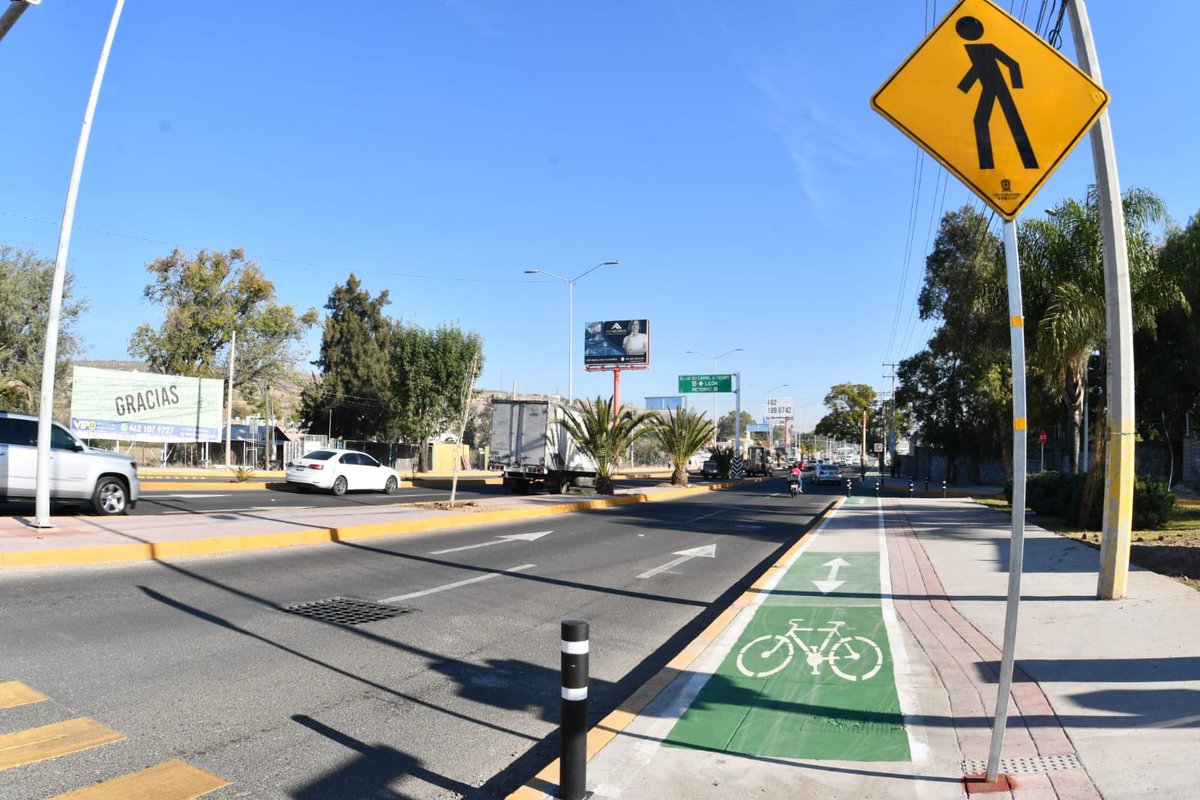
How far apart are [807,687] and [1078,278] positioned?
40.5 feet

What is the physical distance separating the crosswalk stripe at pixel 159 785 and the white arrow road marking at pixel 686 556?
25.8 feet

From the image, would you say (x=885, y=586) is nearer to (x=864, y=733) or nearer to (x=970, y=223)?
(x=864, y=733)

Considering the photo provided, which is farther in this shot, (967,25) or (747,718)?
(747,718)

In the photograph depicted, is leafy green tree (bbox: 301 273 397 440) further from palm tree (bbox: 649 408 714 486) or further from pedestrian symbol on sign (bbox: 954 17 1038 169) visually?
pedestrian symbol on sign (bbox: 954 17 1038 169)

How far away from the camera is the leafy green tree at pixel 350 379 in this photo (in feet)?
179

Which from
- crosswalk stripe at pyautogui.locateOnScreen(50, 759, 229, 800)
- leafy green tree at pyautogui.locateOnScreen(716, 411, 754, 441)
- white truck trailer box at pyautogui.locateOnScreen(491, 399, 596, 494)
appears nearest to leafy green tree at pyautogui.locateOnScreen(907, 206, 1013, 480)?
white truck trailer box at pyautogui.locateOnScreen(491, 399, 596, 494)

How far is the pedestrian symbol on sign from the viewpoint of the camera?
4301 mm

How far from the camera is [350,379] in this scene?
180ft

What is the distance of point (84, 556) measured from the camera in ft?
32.9

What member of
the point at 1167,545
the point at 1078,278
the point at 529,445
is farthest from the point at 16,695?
the point at 529,445

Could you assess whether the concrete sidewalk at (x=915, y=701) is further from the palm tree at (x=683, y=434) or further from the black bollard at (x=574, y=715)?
the palm tree at (x=683, y=434)

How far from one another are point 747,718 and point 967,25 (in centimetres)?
445

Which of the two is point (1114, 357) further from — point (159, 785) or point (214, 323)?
point (214, 323)

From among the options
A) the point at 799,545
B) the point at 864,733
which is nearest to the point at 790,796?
the point at 864,733
